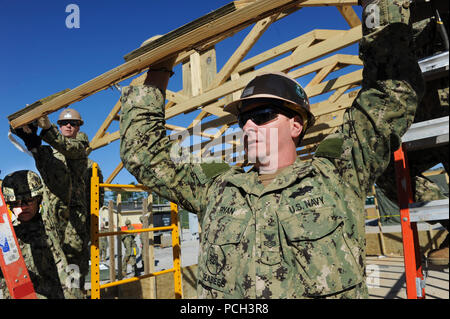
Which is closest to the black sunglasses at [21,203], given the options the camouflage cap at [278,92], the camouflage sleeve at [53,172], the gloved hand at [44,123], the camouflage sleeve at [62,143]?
the camouflage sleeve at [53,172]

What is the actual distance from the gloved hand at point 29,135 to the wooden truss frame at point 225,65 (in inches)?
11.2

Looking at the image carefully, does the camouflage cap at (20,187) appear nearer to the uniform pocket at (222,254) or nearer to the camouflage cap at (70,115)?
the camouflage cap at (70,115)

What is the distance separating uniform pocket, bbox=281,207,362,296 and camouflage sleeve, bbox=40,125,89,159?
2435mm

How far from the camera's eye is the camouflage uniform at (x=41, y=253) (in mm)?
2875

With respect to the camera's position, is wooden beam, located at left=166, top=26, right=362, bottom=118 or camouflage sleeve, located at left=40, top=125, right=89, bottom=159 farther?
wooden beam, located at left=166, top=26, right=362, bottom=118

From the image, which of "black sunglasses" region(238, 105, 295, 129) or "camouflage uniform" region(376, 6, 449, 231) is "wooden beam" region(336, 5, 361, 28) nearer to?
"camouflage uniform" region(376, 6, 449, 231)

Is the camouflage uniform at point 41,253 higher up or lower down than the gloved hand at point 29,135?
lower down

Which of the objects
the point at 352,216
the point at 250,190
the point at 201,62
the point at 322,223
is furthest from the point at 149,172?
the point at 201,62

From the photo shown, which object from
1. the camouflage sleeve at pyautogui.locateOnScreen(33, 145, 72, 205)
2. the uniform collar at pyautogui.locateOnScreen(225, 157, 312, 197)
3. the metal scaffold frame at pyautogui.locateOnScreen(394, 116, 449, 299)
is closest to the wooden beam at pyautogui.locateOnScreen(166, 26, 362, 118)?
the camouflage sleeve at pyautogui.locateOnScreen(33, 145, 72, 205)

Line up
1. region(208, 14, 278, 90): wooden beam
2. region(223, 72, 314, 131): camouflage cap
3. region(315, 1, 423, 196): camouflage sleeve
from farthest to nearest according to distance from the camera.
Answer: region(208, 14, 278, 90): wooden beam
region(223, 72, 314, 131): camouflage cap
region(315, 1, 423, 196): camouflage sleeve

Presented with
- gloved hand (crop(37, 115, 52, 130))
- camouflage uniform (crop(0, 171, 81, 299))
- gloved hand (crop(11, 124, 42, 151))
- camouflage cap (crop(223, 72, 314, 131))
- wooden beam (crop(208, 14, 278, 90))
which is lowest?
camouflage uniform (crop(0, 171, 81, 299))

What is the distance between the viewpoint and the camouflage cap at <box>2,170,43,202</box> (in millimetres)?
2877

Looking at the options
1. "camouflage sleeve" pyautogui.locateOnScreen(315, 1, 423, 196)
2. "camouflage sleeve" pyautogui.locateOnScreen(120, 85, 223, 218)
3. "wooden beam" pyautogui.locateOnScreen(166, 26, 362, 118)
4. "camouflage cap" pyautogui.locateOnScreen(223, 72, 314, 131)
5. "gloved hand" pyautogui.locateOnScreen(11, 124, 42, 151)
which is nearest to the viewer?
"camouflage sleeve" pyautogui.locateOnScreen(315, 1, 423, 196)
